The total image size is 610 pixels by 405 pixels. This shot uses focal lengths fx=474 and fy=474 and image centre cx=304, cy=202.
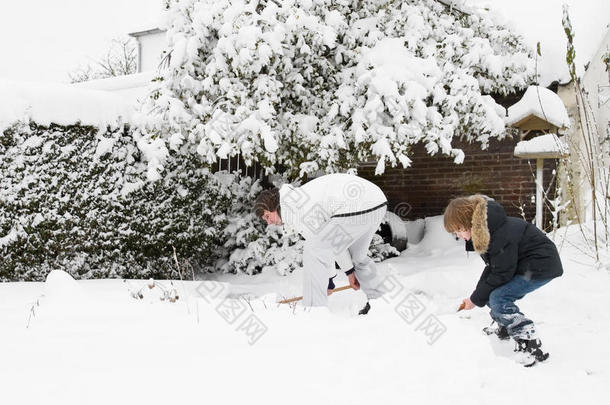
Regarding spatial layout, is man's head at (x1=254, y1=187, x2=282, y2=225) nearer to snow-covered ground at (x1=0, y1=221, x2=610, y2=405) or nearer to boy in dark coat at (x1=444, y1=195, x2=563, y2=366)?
snow-covered ground at (x1=0, y1=221, x2=610, y2=405)

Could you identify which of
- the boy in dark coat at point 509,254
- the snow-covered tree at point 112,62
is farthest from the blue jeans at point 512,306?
the snow-covered tree at point 112,62

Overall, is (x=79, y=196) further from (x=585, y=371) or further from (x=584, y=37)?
(x=584, y=37)

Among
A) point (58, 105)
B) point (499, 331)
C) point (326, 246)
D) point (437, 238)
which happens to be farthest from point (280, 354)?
point (437, 238)

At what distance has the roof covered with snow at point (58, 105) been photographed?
478 centimetres

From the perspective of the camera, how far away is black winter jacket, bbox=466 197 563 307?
280cm

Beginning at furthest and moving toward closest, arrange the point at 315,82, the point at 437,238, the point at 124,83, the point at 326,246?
the point at 124,83 < the point at 437,238 < the point at 315,82 < the point at 326,246

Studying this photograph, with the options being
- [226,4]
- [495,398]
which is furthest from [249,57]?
[495,398]

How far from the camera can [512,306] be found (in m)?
2.91

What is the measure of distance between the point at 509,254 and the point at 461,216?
0.35m

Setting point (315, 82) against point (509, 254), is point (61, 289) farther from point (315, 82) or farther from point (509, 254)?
point (315, 82)

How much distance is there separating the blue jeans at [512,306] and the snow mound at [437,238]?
12.3 ft

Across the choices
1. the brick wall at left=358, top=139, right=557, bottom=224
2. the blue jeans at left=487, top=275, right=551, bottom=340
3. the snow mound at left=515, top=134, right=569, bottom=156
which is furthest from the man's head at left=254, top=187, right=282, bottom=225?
the brick wall at left=358, top=139, right=557, bottom=224

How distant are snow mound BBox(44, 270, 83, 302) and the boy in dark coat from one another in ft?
8.56

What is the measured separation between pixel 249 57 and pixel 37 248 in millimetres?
2938
